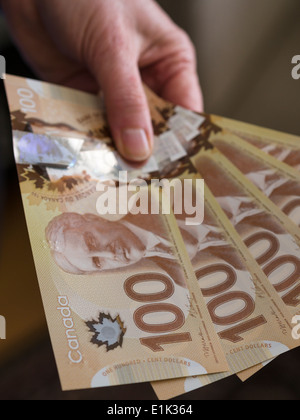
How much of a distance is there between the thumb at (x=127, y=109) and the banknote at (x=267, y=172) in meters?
0.14

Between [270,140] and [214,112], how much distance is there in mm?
620

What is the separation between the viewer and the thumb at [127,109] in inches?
31.6

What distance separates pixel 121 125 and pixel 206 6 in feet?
3.38

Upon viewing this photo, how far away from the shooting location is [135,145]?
2.61 ft

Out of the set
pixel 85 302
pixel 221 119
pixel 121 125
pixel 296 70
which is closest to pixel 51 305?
pixel 85 302

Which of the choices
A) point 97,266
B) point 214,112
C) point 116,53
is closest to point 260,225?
point 97,266

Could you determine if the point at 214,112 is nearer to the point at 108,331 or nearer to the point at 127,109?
the point at 127,109

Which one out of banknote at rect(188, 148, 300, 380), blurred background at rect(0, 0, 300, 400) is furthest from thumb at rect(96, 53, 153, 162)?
blurred background at rect(0, 0, 300, 400)

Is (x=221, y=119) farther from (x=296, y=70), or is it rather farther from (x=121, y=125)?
(x=296, y=70)

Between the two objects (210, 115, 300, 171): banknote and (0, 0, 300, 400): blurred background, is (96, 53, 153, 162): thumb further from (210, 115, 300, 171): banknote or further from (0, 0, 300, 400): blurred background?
(0, 0, 300, 400): blurred background

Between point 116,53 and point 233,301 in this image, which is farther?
point 116,53

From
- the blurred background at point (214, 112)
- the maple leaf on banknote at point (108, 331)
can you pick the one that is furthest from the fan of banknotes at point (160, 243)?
the blurred background at point (214, 112)

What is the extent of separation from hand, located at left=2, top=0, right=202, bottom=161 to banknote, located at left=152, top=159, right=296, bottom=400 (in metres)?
0.22
